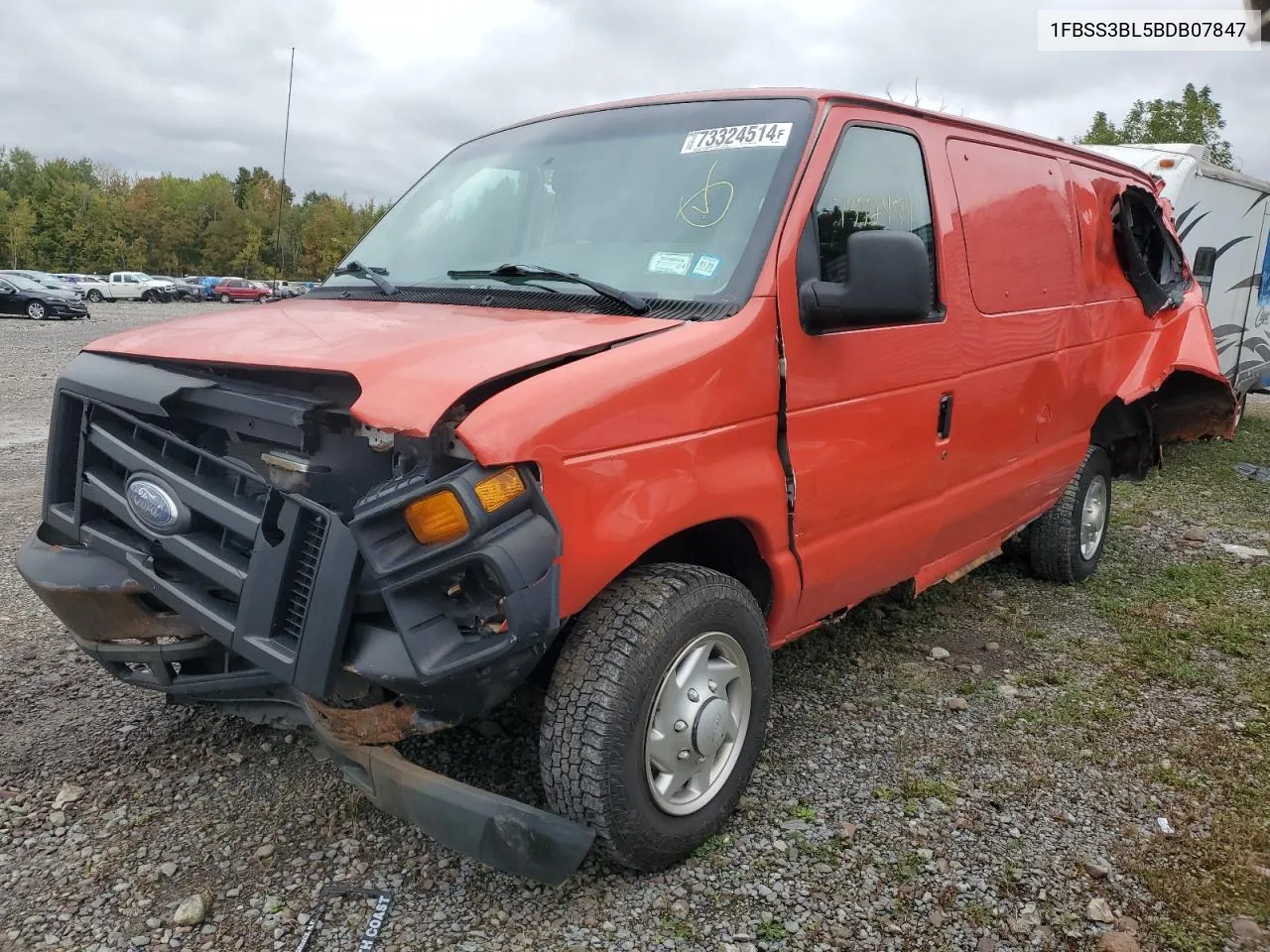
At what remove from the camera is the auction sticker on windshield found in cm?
301

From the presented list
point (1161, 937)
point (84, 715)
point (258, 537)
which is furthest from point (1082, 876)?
point (84, 715)

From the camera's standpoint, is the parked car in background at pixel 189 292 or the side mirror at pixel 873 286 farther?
the parked car in background at pixel 189 292

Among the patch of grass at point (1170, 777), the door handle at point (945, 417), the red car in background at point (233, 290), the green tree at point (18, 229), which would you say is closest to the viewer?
the patch of grass at point (1170, 777)

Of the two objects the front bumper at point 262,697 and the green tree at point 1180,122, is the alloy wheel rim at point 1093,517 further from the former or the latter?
the green tree at point 1180,122

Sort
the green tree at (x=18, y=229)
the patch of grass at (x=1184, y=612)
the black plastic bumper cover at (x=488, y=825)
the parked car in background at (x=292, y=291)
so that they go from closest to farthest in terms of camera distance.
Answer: the black plastic bumper cover at (x=488, y=825), the parked car in background at (x=292, y=291), the patch of grass at (x=1184, y=612), the green tree at (x=18, y=229)

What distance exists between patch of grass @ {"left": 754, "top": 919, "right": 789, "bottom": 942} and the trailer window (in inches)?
160

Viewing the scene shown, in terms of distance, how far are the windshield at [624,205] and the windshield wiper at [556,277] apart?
3 centimetres

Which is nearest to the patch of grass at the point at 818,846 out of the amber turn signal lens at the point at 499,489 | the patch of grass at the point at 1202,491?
the amber turn signal lens at the point at 499,489

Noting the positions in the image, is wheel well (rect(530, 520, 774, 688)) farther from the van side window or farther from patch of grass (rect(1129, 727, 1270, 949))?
patch of grass (rect(1129, 727, 1270, 949))

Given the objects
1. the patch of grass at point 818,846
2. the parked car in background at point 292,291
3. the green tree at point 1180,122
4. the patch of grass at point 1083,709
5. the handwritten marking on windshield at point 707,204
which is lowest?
the patch of grass at point 818,846

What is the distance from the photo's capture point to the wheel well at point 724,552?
283cm

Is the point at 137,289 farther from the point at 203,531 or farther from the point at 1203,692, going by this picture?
the point at 1203,692

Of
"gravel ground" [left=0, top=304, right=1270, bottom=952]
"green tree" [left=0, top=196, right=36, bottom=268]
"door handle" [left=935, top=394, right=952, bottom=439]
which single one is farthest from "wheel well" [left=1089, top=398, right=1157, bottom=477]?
"green tree" [left=0, top=196, right=36, bottom=268]

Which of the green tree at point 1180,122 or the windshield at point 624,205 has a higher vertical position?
the green tree at point 1180,122
